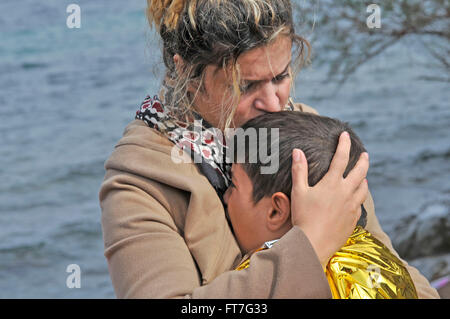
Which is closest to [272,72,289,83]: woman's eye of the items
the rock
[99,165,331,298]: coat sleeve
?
[99,165,331,298]: coat sleeve

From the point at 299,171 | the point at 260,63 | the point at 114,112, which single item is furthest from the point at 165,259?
the point at 114,112

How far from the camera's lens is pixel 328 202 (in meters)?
1.61

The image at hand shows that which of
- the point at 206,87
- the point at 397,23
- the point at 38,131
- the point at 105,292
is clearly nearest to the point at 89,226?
the point at 105,292

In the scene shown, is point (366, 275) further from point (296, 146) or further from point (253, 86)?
point (253, 86)

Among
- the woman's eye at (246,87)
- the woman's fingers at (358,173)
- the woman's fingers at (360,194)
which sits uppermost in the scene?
the woman's eye at (246,87)

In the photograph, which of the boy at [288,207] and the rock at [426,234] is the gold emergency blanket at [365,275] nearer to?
the boy at [288,207]

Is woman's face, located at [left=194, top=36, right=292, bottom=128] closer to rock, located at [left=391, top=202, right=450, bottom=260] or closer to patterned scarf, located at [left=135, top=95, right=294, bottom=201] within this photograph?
patterned scarf, located at [left=135, top=95, right=294, bottom=201]

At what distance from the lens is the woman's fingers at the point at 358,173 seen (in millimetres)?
1682

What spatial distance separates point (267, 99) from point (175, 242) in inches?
21.1

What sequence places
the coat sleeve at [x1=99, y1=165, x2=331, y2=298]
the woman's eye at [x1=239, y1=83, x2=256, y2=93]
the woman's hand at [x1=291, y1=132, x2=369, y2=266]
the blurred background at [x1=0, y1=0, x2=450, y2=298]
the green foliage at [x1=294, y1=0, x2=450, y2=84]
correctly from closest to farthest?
the coat sleeve at [x1=99, y1=165, x2=331, y2=298]
the woman's hand at [x1=291, y1=132, x2=369, y2=266]
the woman's eye at [x1=239, y1=83, x2=256, y2=93]
the green foliage at [x1=294, y1=0, x2=450, y2=84]
the blurred background at [x1=0, y1=0, x2=450, y2=298]

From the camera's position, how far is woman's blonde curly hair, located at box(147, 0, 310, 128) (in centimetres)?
180

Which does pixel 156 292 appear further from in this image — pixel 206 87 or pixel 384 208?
pixel 384 208

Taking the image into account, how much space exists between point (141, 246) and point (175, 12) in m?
0.74

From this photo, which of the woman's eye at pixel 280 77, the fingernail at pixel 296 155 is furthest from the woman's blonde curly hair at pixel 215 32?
the fingernail at pixel 296 155
